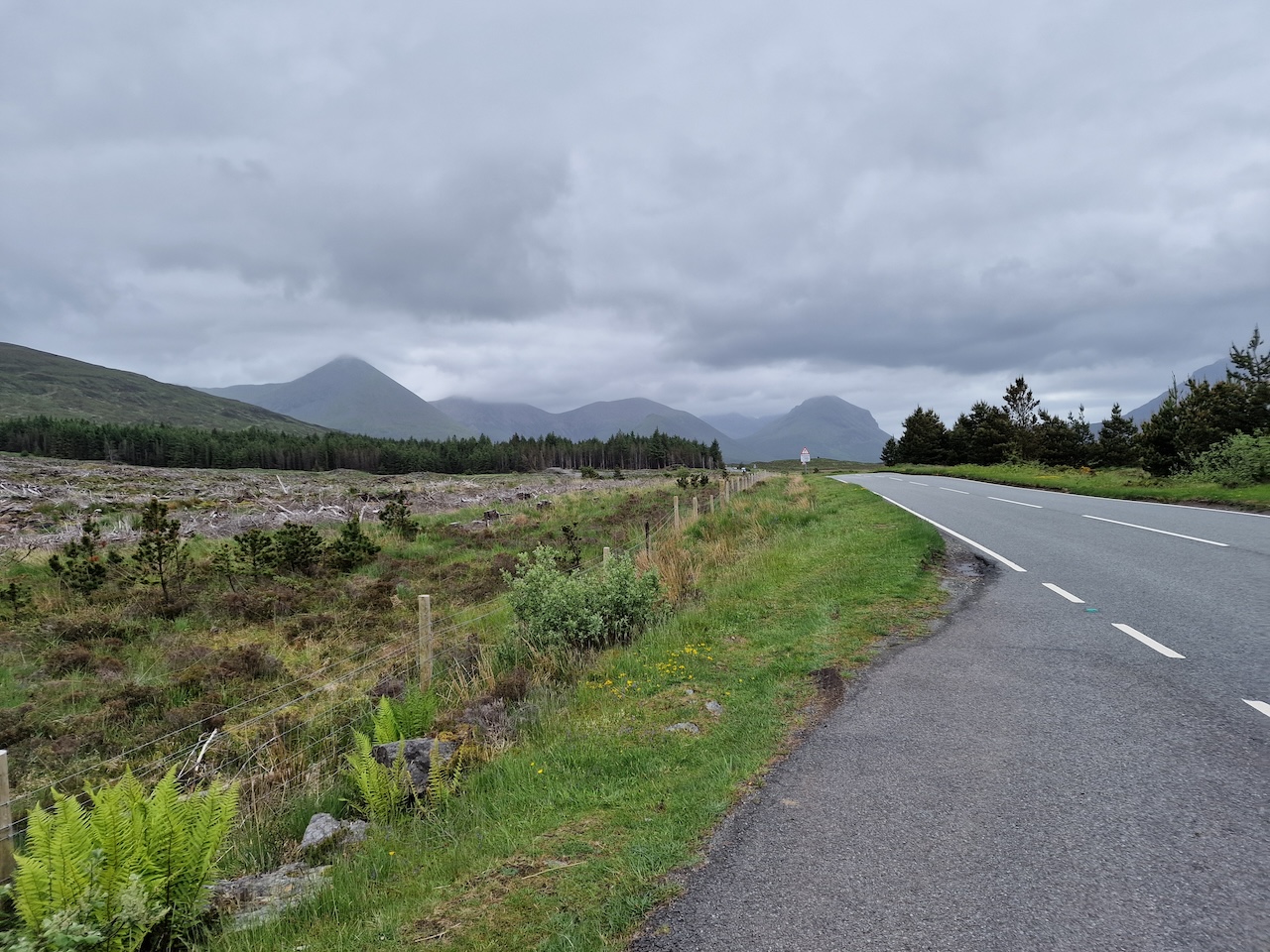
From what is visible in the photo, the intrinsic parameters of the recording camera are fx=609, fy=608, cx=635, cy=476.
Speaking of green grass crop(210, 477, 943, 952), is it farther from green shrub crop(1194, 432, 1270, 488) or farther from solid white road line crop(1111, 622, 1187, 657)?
green shrub crop(1194, 432, 1270, 488)

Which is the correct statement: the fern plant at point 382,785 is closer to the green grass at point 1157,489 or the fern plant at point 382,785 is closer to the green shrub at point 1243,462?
the green grass at point 1157,489

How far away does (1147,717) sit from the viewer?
4.69 metres

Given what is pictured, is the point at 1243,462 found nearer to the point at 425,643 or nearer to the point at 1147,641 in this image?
the point at 1147,641

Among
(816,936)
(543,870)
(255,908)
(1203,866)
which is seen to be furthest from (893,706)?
(255,908)

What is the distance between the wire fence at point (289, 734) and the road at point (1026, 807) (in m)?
4.55

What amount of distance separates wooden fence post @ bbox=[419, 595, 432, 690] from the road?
17.2 feet

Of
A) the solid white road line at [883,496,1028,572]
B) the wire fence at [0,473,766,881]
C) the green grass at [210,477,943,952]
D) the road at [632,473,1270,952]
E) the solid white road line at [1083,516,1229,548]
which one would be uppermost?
the solid white road line at [1083,516,1229,548]

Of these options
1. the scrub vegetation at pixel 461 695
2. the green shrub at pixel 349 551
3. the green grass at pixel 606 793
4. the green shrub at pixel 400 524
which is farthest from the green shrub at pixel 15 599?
the green grass at pixel 606 793

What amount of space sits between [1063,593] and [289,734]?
10319 mm

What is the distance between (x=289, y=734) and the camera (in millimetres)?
7164

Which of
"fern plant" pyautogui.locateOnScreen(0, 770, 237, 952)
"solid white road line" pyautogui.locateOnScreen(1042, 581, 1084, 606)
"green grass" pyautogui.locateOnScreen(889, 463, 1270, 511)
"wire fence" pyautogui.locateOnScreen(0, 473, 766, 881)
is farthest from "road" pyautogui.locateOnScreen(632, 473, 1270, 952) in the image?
"green grass" pyautogui.locateOnScreen(889, 463, 1270, 511)

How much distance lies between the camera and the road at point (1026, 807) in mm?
2785

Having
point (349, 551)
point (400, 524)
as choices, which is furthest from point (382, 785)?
point (400, 524)

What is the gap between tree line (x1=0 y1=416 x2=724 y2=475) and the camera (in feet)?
313
